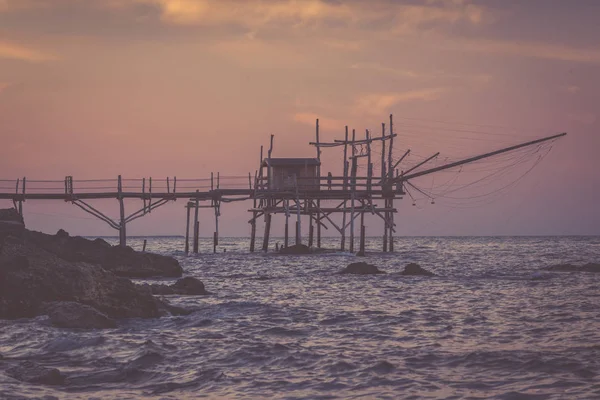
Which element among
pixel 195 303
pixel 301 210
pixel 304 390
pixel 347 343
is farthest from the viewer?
pixel 301 210

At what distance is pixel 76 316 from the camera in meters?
15.0

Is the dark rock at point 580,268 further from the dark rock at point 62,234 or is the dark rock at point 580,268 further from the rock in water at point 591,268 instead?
the dark rock at point 62,234

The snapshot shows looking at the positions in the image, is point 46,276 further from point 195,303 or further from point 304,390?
point 304,390

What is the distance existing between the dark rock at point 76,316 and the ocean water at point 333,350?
0.87ft

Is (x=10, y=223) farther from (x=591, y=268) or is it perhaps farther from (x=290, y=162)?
(x=290, y=162)

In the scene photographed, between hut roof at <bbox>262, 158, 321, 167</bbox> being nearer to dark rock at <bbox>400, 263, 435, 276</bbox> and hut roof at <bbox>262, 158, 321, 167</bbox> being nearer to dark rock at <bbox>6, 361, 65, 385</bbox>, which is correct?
dark rock at <bbox>400, 263, 435, 276</bbox>

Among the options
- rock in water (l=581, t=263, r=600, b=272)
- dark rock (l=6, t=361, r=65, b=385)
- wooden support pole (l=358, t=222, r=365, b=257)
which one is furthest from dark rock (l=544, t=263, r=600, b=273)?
dark rock (l=6, t=361, r=65, b=385)

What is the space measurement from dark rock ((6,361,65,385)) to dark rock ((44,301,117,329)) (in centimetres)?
400

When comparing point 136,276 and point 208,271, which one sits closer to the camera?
point 136,276

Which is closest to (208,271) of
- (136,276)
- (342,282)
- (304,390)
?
(136,276)

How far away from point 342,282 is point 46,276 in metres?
14.4

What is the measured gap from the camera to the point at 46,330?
1432cm

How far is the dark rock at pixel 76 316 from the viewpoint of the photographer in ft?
48.5

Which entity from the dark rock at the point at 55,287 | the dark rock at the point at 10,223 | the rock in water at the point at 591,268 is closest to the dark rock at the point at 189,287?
the dark rock at the point at 10,223
